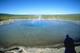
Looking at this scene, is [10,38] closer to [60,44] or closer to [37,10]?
[37,10]

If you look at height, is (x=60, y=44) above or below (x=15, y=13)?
below

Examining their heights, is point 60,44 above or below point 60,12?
below

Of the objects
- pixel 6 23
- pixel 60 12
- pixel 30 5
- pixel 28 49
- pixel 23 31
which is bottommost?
pixel 28 49

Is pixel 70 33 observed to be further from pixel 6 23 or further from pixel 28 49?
pixel 6 23

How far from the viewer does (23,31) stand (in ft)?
5.92

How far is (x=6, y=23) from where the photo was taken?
180 cm

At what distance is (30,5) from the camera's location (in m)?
1.81

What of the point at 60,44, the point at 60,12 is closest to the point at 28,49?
the point at 60,44

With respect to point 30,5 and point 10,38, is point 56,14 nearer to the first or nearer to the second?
point 30,5

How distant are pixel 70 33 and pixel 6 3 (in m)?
1.00

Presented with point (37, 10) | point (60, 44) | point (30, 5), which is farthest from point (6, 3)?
point (60, 44)

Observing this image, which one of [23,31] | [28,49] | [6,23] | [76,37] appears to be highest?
[6,23]

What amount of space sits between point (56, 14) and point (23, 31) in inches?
20.7

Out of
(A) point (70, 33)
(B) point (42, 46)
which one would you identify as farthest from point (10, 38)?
(A) point (70, 33)
